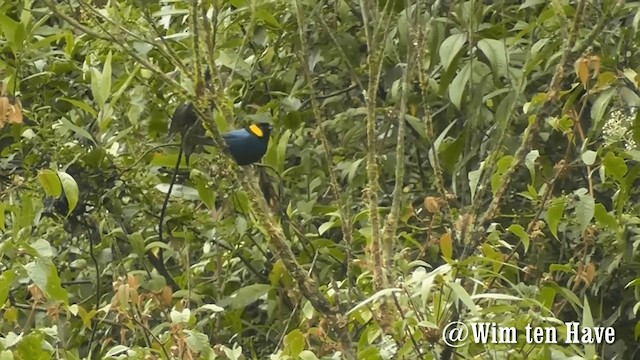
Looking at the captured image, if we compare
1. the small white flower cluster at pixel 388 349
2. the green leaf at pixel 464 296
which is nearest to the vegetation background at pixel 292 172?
the small white flower cluster at pixel 388 349

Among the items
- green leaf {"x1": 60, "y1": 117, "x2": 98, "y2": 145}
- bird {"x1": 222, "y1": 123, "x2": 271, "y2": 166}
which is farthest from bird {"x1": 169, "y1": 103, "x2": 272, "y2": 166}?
green leaf {"x1": 60, "y1": 117, "x2": 98, "y2": 145}

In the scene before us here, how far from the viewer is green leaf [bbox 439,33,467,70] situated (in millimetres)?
2434

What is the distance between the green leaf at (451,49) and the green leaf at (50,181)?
816 mm

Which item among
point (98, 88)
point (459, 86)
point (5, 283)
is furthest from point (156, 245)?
point (5, 283)

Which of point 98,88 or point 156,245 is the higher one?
point 98,88

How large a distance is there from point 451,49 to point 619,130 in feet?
1.28

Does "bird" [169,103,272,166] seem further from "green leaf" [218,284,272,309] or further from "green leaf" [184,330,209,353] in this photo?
"green leaf" [184,330,209,353]

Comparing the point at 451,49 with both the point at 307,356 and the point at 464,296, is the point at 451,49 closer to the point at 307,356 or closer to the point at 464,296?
the point at 307,356

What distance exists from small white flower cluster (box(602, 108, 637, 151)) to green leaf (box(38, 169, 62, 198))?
0.99 metres

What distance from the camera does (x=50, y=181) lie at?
6.64 feet

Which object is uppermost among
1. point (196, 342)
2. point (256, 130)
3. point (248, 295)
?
point (196, 342)

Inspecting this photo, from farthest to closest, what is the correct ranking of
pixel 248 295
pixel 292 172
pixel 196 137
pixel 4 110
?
pixel 292 172 → pixel 248 295 → pixel 196 137 → pixel 4 110

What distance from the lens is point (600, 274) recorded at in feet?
8.71

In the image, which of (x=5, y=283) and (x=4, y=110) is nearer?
(x=5, y=283)
